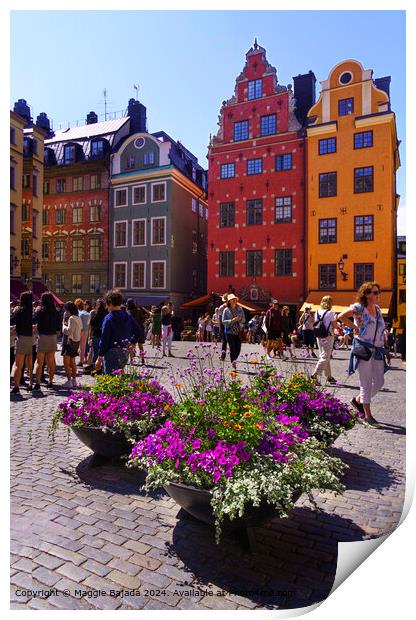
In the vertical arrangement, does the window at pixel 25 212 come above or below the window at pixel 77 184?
below

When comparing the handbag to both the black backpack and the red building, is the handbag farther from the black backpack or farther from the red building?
the red building

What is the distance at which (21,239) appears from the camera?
10.1ft

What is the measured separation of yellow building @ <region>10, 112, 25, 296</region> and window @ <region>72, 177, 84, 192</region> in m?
0.58

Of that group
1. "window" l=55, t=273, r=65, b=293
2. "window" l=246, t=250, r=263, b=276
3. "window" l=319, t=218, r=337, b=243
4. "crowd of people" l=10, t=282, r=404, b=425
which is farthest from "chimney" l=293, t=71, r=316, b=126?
"window" l=55, t=273, r=65, b=293

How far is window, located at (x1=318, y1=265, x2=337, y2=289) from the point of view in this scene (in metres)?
3.69

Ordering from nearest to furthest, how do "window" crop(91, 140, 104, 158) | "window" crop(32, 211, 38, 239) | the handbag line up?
"window" crop(32, 211, 38, 239) → "window" crop(91, 140, 104, 158) → the handbag

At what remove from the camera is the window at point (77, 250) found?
3590mm

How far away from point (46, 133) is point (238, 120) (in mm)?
1510

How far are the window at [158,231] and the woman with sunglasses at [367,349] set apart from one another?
180cm

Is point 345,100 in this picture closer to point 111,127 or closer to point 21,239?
point 111,127

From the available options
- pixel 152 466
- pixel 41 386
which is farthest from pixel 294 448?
pixel 41 386

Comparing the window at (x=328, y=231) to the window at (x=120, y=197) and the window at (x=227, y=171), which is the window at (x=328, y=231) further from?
the window at (x=120, y=197)

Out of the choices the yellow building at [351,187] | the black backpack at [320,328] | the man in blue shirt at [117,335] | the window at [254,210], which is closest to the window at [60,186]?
the man in blue shirt at [117,335]

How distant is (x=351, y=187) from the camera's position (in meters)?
3.40
